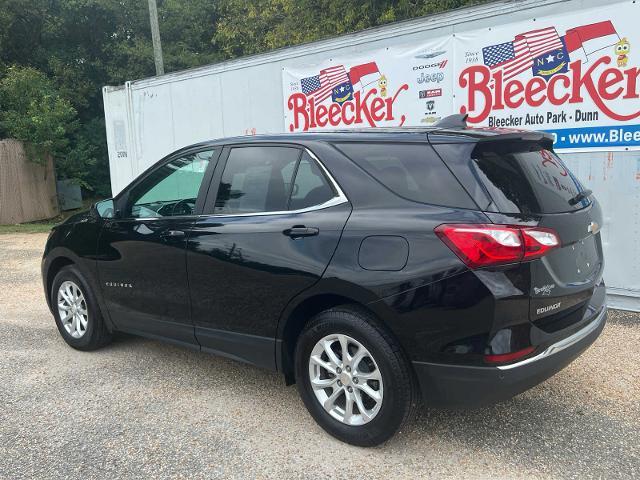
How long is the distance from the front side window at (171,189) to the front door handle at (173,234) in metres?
0.14

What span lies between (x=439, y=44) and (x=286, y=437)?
435 centimetres

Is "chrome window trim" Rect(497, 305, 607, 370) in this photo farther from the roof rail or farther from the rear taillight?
the roof rail

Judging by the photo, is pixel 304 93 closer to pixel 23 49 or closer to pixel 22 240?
pixel 22 240

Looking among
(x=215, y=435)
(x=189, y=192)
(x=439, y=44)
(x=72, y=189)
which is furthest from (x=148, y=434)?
(x=72, y=189)

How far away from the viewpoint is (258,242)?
3.35 meters

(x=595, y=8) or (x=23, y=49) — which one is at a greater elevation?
(x=23, y=49)

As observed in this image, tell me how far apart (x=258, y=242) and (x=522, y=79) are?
3.51 metres

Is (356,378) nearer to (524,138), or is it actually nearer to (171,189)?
(524,138)

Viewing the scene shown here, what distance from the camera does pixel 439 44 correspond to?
5.95 meters

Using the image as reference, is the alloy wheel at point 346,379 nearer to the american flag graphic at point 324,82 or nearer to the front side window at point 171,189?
the front side window at point 171,189

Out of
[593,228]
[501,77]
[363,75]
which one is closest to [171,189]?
[593,228]

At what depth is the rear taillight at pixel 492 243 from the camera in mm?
2639

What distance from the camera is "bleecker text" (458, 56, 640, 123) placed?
4988mm

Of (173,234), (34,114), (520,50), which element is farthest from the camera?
(34,114)
